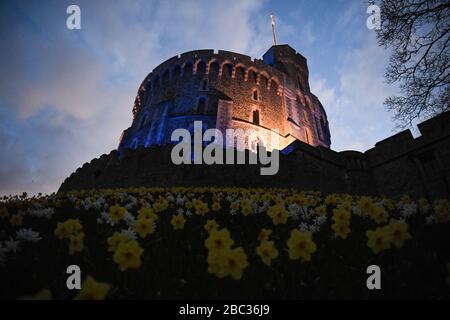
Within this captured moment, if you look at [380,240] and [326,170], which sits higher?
[326,170]

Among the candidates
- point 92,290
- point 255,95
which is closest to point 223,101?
point 255,95

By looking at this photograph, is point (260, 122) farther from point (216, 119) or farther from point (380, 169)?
point (380, 169)

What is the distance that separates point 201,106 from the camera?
26.5m

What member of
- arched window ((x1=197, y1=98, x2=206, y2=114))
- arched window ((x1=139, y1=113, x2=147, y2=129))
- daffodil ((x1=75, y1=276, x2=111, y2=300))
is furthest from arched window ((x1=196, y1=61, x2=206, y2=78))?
daffodil ((x1=75, y1=276, x2=111, y2=300))

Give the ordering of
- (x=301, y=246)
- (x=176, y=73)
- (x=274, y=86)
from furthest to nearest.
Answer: (x=274, y=86) < (x=176, y=73) < (x=301, y=246)

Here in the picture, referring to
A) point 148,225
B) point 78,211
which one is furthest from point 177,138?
point 148,225

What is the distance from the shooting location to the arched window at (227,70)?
2836cm

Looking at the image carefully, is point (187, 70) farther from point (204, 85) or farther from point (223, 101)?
point (223, 101)

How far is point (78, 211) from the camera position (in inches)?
182

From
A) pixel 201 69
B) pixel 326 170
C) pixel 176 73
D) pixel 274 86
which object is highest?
pixel 176 73

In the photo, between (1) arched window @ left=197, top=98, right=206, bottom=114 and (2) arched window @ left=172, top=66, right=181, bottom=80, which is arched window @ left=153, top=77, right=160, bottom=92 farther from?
(1) arched window @ left=197, top=98, right=206, bottom=114

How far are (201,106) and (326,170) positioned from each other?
16.4 meters

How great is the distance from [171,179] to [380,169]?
11620 mm

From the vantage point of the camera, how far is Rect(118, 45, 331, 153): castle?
991 inches
